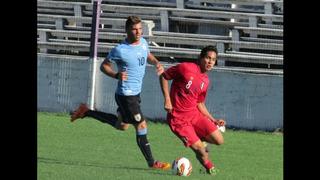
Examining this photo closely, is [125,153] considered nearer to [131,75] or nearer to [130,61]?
[131,75]

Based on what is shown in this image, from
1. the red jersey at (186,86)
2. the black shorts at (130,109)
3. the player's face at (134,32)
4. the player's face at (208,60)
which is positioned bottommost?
the black shorts at (130,109)

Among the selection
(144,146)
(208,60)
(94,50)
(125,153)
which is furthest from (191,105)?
(94,50)

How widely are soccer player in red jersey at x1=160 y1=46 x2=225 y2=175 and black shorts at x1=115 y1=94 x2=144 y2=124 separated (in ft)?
1.81

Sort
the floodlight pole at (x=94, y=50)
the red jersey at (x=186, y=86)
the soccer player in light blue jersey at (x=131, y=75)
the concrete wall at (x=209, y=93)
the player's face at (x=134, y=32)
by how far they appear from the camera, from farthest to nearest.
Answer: the floodlight pole at (x=94, y=50), the concrete wall at (x=209, y=93), the soccer player in light blue jersey at (x=131, y=75), the player's face at (x=134, y=32), the red jersey at (x=186, y=86)

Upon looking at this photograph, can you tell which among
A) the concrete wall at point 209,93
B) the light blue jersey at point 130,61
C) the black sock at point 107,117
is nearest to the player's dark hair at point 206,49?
the light blue jersey at point 130,61

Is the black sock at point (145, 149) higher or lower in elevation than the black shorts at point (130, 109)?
lower

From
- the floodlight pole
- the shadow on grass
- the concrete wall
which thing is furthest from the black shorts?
the floodlight pole

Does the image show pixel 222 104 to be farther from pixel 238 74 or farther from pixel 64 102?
pixel 64 102

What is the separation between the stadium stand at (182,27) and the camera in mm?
21688

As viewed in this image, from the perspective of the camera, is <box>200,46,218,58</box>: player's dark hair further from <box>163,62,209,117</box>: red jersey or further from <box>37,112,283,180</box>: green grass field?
<box>37,112,283,180</box>: green grass field

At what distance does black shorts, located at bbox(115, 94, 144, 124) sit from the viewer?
1275cm

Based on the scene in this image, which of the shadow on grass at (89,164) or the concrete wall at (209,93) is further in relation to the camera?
the concrete wall at (209,93)

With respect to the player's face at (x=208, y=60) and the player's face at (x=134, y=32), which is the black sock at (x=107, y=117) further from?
the player's face at (x=208, y=60)

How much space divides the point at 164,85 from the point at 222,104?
750cm
